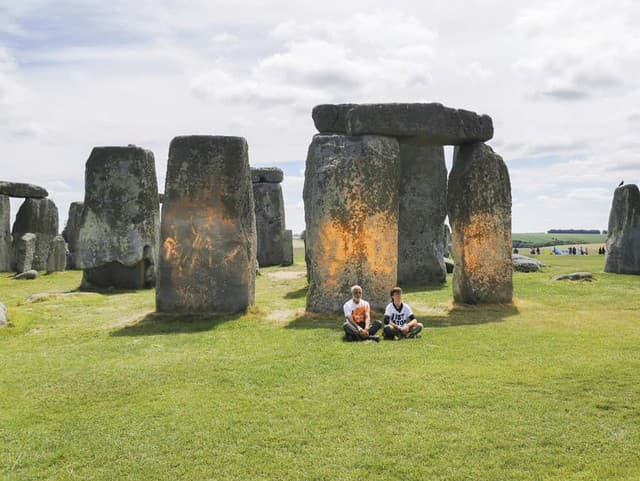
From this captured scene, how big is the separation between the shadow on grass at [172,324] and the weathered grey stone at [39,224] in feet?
49.3

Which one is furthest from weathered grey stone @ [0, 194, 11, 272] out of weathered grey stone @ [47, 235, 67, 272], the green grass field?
the green grass field

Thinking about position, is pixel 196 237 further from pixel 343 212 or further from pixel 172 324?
pixel 343 212

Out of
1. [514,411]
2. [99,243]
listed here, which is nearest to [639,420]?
[514,411]

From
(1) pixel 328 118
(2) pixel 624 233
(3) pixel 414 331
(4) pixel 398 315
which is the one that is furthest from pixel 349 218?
(2) pixel 624 233

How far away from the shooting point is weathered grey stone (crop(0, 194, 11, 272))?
23375 mm

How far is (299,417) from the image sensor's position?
583cm

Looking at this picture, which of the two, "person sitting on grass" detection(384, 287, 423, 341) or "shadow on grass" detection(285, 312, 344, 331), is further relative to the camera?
"shadow on grass" detection(285, 312, 344, 331)

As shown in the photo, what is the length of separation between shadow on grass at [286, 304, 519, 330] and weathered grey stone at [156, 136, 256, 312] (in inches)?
56.5

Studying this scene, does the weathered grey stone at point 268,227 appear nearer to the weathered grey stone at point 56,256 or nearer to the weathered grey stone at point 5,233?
the weathered grey stone at point 56,256

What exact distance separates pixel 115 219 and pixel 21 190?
10.1 metres

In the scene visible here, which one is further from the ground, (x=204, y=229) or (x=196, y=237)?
(x=204, y=229)

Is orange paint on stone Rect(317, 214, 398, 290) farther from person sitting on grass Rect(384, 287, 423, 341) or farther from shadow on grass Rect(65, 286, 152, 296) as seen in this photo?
shadow on grass Rect(65, 286, 152, 296)

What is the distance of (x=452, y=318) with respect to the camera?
37.0 ft

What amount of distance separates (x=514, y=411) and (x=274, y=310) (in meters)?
7.09
